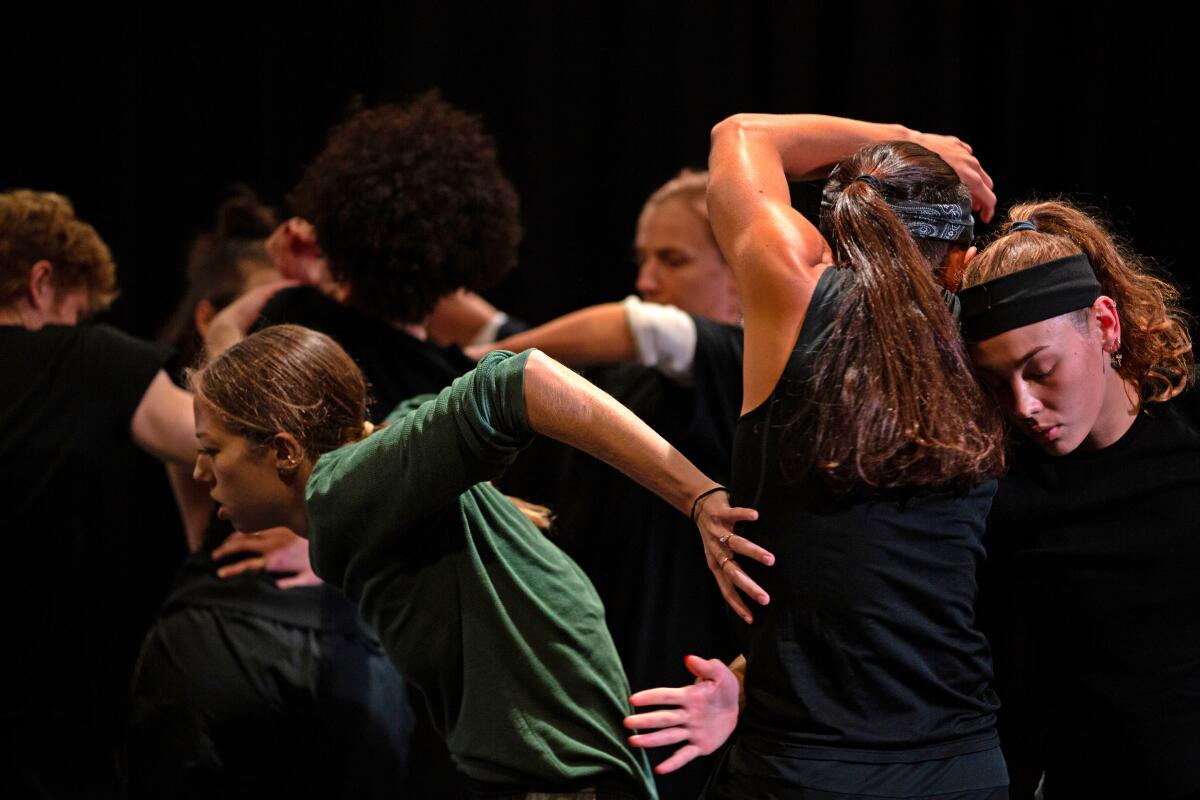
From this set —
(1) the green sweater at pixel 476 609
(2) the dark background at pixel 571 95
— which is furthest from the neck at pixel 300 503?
(2) the dark background at pixel 571 95

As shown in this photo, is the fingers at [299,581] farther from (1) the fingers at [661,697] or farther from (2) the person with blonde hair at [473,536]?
(1) the fingers at [661,697]

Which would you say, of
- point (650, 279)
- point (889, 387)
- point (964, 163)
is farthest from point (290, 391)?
point (650, 279)

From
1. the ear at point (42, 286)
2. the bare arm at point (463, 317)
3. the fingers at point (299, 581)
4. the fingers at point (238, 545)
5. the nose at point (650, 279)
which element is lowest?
the fingers at point (299, 581)

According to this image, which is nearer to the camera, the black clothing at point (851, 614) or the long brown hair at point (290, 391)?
the black clothing at point (851, 614)

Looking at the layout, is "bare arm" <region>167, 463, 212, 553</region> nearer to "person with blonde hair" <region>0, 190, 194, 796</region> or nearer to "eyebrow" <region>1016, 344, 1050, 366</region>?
"person with blonde hair" <region>0, 190, 194, 796</region>

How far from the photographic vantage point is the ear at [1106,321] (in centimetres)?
158

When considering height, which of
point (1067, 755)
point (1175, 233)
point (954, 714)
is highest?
point (1175, 233)

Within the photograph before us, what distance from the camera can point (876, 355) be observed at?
140cm

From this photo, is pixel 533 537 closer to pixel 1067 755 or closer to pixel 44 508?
pixel 1067 755

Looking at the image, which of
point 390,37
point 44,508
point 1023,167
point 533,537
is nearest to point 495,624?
point 533,537

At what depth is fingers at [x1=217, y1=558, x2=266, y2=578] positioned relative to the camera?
2.25 metres

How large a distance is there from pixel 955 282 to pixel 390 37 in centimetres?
219

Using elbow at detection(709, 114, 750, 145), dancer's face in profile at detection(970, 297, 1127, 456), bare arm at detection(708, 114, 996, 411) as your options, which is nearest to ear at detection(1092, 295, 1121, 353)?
dancer's face in profile at detection(970, 297, 1127, 456)

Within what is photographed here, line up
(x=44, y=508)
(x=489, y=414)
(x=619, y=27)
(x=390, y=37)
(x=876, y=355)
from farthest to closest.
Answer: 1. (x=390, y=37)
2. (x=619, y=27)
3. (x=44, y=508)
4. (x=489, y=414)
5. (x=876, y=355)
